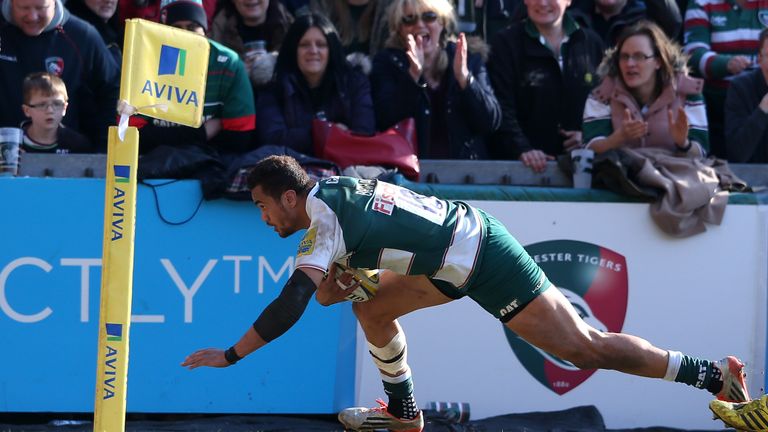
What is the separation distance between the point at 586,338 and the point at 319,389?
2109 millimetres

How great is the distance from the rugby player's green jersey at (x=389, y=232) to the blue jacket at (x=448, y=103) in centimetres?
220

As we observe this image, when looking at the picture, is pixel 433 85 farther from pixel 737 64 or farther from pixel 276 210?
pixel 276 210

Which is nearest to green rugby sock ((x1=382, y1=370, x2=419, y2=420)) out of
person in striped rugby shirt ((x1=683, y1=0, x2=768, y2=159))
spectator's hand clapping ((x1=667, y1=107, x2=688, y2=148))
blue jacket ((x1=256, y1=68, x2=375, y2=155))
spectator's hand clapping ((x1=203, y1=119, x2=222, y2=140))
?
blue jacket ((x1=256, y1=68, x2=375, y2=155))

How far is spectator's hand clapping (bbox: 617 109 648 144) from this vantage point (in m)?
7.75

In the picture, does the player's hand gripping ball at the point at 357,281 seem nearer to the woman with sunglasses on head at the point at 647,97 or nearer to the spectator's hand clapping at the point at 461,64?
the spectator's hand clapping at the point at 461,64

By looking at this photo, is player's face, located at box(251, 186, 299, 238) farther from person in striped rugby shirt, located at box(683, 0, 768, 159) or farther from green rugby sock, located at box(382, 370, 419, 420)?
person in striped rugby shirt, located at box(683, 0, 768, 159)

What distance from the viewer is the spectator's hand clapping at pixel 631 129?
7746 millimetres

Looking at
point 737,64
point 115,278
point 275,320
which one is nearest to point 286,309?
point 275,320

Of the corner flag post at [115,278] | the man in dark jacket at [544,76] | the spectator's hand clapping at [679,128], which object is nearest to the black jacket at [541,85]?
the man in dark jacket at [544,76]

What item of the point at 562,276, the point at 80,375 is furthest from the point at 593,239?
the point at 80,375

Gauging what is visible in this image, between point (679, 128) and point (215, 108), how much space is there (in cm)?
292

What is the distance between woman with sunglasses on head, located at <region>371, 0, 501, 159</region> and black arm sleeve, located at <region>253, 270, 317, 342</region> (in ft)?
9.50

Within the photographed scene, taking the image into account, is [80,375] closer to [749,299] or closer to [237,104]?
[237,104]

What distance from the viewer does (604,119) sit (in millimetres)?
8000
